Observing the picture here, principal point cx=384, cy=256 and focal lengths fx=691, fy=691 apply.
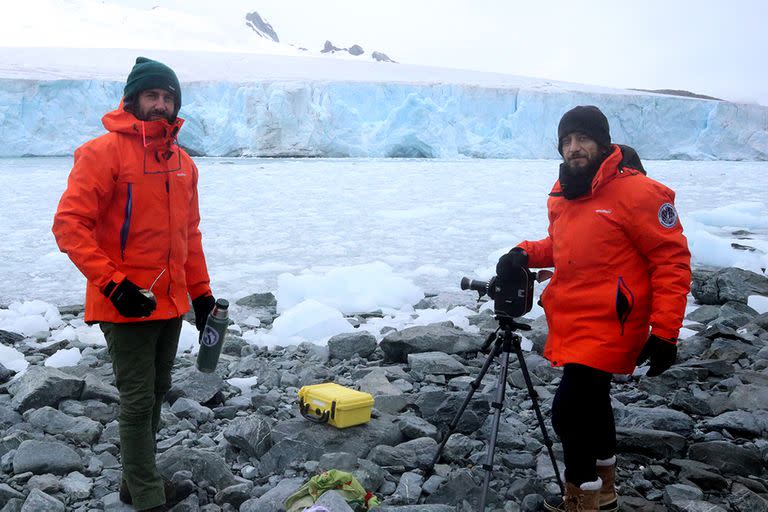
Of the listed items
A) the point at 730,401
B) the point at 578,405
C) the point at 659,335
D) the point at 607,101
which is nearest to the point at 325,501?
the point at 578,405

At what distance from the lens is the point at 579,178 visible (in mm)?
2453

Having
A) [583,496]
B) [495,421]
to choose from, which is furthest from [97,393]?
[583,496]

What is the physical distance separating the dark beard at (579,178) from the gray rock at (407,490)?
132 centimetres

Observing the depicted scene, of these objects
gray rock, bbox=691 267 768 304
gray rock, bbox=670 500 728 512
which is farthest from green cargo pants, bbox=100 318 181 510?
gray rock, bbox=691 267 768 304

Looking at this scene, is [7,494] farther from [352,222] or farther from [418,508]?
[352,222]

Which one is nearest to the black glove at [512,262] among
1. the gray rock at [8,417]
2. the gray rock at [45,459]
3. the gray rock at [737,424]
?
the gray rock at [737,424]

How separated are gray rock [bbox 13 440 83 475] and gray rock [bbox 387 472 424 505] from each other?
1349mm

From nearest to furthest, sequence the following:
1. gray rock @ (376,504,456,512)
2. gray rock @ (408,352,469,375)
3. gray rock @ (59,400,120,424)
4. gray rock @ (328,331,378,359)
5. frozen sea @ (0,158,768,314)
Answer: gray rock @ (376,504,456,512) → gray rock @ (59,400,120,424) → gray rock @ (408,352,469,375) → gray rock @ (328,331,378,359) → frozen sea @ (0,158,768,314)

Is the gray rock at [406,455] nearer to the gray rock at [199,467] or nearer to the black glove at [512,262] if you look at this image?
the gray rock at [199,467]

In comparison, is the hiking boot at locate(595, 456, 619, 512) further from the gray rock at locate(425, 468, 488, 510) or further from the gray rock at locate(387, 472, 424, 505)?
the gray rock at locate(387, 472, 424, 505)

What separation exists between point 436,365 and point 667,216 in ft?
7.65

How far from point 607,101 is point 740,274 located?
2806cm

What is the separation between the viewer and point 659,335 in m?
2.21

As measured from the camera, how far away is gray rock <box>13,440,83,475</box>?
2891mm
